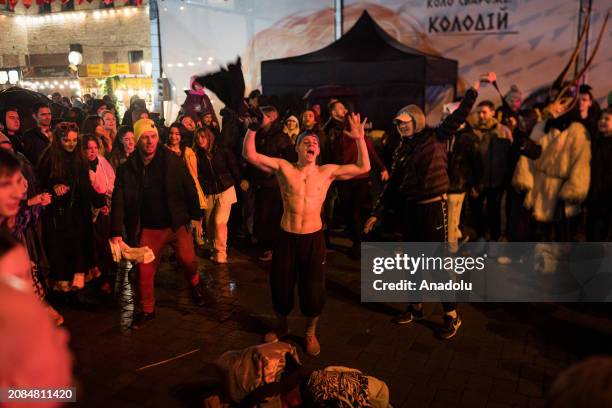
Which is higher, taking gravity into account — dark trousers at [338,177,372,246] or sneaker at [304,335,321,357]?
dark trousers at [338,177,372,246]

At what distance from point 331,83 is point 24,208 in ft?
24.9

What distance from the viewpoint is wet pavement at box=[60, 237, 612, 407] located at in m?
4.03

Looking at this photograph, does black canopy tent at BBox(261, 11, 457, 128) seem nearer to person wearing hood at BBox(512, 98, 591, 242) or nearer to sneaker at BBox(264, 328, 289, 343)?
person wearing hood at BBox(512, 98, 591, 242)

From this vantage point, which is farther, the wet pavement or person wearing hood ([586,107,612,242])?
person wearing hood ([586,107,612,242])

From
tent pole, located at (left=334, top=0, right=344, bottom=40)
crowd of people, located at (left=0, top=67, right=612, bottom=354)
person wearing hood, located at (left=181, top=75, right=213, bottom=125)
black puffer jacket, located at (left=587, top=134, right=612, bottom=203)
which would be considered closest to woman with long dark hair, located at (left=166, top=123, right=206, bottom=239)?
crowd of people, located at (left=0, top=67, right=612, bottom=354)

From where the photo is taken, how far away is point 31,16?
38875 mm

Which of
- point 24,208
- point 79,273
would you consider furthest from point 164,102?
point 24,208

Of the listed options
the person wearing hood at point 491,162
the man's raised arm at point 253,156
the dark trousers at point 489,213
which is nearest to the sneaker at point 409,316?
the man's raised arm at point 253,156

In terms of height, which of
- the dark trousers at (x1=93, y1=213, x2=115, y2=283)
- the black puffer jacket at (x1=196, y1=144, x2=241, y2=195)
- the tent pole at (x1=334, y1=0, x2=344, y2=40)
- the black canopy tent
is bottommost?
the dark trousers at (x1=93, y1=213, x2=115, y2=283)

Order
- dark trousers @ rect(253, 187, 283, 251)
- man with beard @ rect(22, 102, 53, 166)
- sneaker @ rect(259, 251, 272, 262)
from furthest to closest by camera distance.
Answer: sneaker @ rect(259, 251, 272, 262) < dark trousers @ rect(253, 187, 283, 251) < man with beard @ rect(22, 102, 53, 166)

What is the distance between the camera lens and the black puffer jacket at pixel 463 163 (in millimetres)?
7051

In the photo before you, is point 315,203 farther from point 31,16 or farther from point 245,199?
point 31,16

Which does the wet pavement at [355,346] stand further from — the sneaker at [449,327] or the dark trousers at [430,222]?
the dark trousers at [430,222]

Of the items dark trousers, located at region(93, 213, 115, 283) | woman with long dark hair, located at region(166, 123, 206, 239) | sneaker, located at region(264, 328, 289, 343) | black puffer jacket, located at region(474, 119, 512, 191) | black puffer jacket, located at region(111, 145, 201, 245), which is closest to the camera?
sneaker, located at region(264, 328, 289, 343)
